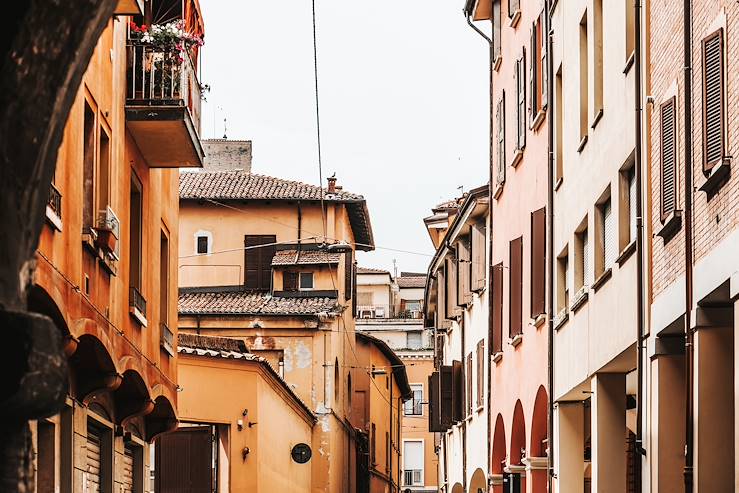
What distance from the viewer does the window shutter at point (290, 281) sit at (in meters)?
49.8

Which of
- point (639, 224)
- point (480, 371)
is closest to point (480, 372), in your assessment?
point (480, 371)

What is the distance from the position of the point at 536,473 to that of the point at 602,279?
22.6 ft

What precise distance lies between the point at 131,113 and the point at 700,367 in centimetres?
745

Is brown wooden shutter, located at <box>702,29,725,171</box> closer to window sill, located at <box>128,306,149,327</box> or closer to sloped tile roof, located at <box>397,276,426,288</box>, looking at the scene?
window sill, located at <box>128,306,149,327</box>

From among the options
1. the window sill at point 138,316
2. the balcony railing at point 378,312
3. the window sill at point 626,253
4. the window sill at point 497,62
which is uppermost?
the balcony railing at point 378,312

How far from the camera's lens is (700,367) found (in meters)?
13.4

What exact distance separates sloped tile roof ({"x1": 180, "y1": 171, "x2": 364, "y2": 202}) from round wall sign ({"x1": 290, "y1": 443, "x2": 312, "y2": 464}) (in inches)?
551

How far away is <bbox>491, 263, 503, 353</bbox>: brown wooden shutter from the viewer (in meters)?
28.7

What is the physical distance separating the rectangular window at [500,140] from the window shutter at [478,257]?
103 inches

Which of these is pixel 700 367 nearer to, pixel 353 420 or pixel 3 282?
pixel 3 282

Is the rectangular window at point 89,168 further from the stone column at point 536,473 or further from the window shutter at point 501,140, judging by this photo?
the window shutter at point 501,140

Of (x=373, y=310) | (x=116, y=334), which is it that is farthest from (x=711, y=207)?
(x=373, y=310)

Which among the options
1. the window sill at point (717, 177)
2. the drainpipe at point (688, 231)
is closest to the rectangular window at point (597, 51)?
the drainpipe at point (688, 231)

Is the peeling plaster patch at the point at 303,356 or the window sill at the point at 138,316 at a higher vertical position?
the peeling plaster patch at the point at 303,356
